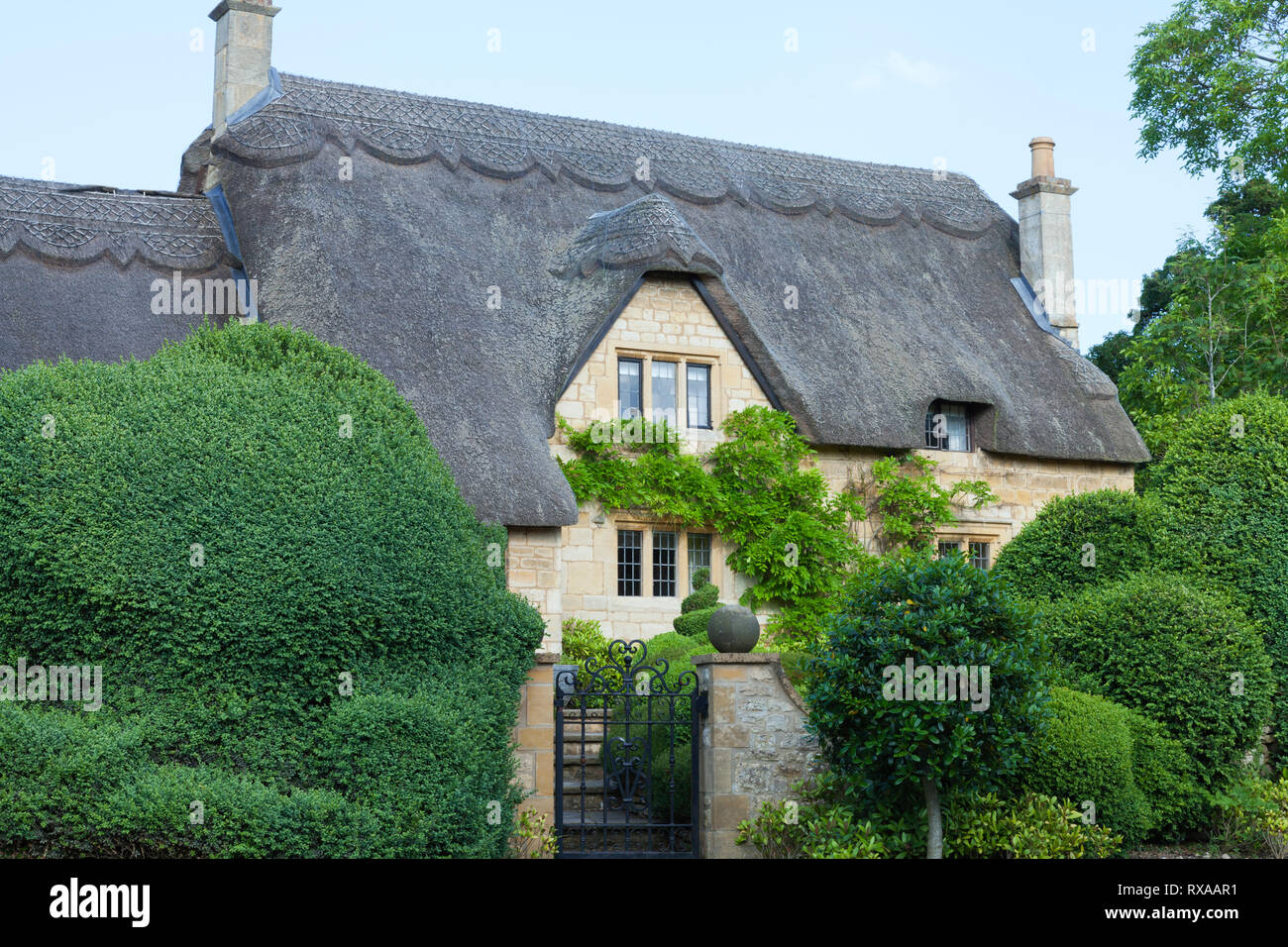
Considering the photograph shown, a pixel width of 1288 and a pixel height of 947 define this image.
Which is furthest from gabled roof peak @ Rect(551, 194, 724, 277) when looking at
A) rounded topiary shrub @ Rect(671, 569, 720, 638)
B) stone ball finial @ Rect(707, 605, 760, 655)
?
stone ball finial @ Rect(707, 605, 760, 655)

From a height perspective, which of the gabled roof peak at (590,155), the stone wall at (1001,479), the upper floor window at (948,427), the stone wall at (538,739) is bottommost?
the stone wall at (538,739)

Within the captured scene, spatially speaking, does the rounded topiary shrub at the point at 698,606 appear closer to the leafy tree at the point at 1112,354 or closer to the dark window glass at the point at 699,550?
the dark window glass at the point at 699,550

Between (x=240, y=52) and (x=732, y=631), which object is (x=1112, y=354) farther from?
(x=732, y=631)

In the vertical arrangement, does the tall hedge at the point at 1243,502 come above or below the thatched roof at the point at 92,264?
below

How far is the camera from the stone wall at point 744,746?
983 centimetres

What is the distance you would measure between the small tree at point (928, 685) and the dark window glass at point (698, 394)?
8.30 meters

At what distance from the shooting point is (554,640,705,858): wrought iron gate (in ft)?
32.1

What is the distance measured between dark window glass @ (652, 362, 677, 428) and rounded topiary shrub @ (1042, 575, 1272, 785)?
7.23m

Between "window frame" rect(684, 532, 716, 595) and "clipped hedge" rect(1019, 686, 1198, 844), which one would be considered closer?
"clipped hedge" rect(1019, 686, 1198, 844)

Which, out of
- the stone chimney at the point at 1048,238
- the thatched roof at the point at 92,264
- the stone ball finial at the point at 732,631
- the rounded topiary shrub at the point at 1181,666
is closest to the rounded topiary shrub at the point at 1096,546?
the rounded topiary shrub at the point at 1181,666

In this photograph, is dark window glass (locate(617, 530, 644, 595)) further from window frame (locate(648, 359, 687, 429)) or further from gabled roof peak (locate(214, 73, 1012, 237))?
gabled roof peak (locate(214, 73, 1012, 237))

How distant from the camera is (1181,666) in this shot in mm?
10945

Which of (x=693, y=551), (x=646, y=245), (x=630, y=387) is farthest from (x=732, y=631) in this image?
(x=646, y=245)
